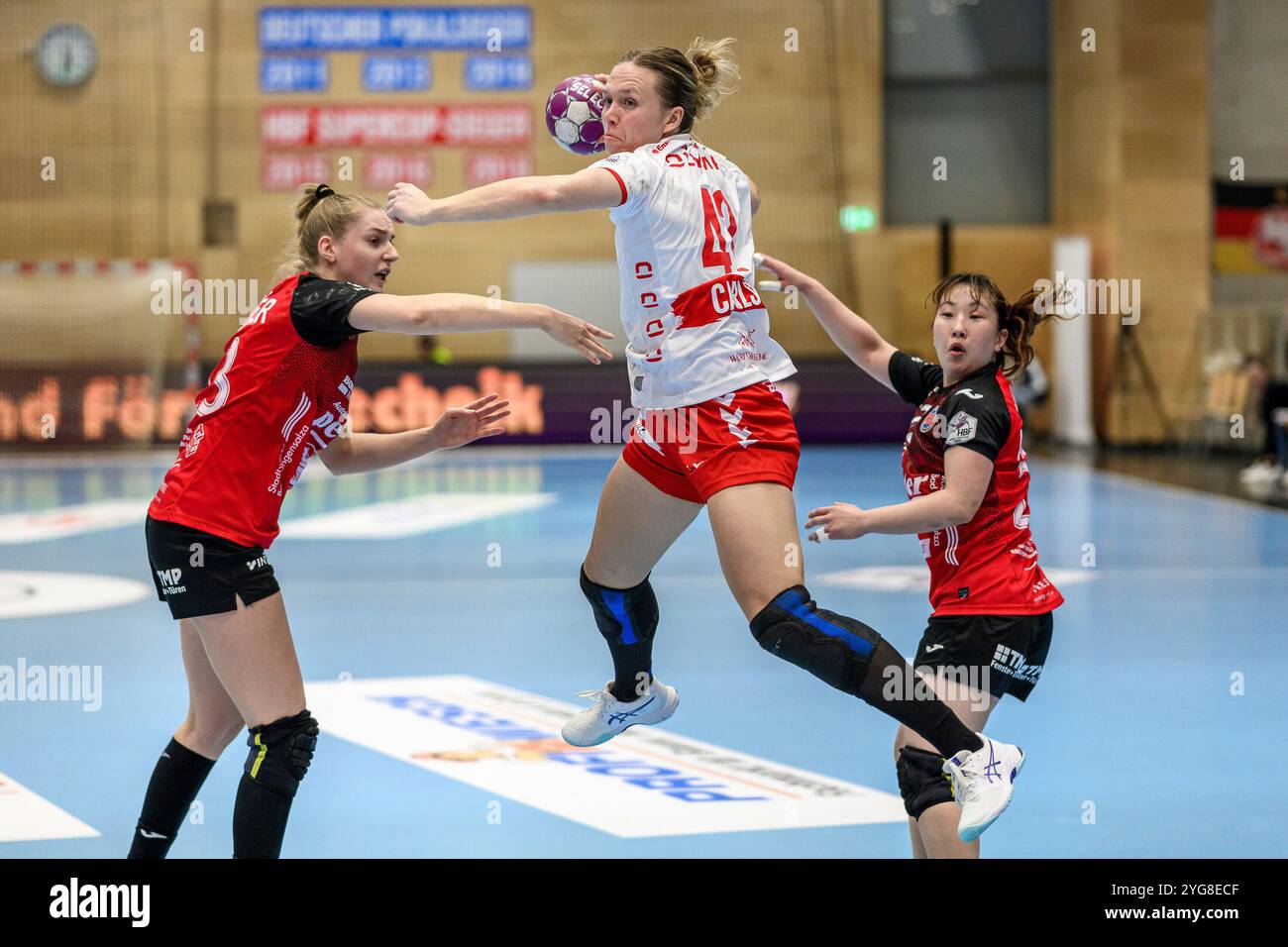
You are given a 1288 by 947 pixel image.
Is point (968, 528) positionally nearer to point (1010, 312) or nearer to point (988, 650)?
point (988, 650)

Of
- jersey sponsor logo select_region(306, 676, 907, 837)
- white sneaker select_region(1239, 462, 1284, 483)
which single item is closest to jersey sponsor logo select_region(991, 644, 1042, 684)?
jersey sponsor logo select_region(306, 676, 907, 837)

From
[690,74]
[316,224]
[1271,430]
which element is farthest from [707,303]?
[1271,430]

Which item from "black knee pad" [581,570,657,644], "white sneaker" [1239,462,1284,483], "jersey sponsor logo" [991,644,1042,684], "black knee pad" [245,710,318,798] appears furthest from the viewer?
"white sneaker" [1239,462,1284,483]

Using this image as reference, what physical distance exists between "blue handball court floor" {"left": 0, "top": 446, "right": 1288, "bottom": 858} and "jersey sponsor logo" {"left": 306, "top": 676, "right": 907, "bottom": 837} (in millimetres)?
16

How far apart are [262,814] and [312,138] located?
755 inches

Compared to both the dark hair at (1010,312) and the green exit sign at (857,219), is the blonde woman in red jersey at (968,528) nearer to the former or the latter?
the dark hair at (1010,312)

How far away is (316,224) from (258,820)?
4.90ft

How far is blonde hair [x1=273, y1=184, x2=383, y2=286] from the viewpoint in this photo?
12.4 feet

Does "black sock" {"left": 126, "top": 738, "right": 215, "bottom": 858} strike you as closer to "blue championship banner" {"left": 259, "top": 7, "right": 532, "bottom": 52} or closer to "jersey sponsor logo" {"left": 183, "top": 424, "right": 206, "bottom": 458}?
"jersey sponsor logo" {"left": 183, "top": 424, "right": 206, "bottom": 458}

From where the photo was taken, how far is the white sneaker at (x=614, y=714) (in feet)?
14.9

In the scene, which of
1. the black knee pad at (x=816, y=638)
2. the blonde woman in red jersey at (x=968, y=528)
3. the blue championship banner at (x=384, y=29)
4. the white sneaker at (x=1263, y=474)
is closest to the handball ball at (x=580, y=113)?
the blonde woman in red jersey at (x=968, y=528)

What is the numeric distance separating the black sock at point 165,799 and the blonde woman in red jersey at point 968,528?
1.71m
